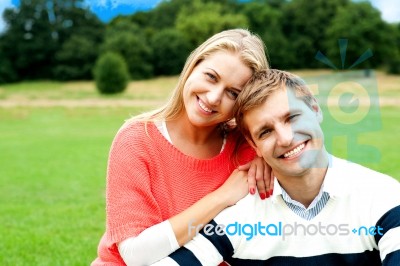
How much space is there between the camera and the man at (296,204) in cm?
221

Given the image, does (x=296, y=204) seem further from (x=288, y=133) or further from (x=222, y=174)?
(x=222, y=174)

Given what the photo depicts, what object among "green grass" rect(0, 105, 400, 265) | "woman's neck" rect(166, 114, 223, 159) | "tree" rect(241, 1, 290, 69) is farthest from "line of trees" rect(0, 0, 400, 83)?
"woman's neck" rect(166, 114, 223, 159)

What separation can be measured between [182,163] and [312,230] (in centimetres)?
68

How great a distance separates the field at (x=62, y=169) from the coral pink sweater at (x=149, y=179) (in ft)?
1.93

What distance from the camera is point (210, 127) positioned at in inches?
108

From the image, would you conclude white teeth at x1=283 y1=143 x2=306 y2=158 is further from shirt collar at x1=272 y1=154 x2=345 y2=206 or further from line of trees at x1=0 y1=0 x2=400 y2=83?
→ line of trees at x1=0 y1=0 x2=400 y2=83

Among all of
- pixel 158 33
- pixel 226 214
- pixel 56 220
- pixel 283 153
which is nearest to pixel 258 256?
pixel 226 214

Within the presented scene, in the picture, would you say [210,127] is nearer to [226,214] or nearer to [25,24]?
[226,214]

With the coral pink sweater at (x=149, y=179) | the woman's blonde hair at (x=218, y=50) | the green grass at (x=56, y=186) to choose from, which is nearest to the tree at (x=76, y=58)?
the green grass at (x=56, y=186)

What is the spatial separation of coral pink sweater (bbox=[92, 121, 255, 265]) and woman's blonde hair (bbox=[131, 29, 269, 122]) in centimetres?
11

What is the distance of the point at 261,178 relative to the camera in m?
2.41

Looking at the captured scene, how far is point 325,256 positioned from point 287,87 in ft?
A: 2.24

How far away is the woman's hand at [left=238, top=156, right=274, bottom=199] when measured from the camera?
2382 mm

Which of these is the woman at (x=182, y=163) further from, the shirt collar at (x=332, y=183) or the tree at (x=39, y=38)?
the tree at (x=39, y=38)
